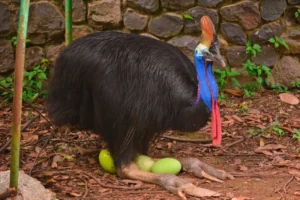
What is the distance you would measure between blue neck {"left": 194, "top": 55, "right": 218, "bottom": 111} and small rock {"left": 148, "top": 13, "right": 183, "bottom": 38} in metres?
1.62

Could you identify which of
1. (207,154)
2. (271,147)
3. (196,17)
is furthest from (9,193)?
(196,17)

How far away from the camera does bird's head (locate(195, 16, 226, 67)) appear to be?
2844 mm

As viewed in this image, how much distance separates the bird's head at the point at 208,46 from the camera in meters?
2.84

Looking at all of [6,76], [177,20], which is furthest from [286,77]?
[6,76]

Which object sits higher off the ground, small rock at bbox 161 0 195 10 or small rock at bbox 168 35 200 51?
small rock at bbox 161 0 195 10

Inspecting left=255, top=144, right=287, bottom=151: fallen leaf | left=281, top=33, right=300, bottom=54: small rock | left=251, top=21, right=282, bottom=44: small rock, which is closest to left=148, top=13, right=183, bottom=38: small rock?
left=251, top=21, right=282, bottom=44: small rock

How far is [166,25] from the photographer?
14.6 feet

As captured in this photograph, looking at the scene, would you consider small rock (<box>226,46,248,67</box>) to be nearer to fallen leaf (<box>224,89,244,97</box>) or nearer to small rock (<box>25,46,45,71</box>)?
fallen leaf (<box>224,89,244,97</box>)

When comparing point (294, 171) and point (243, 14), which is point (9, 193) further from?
point (243, 14)

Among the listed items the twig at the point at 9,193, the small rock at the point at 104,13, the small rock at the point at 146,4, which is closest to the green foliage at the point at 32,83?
the small rock at the point at 104,13

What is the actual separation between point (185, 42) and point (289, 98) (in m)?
0.91

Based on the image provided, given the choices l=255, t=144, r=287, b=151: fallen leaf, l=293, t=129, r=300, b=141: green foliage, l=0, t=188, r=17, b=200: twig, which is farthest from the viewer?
l=293, t=129, r=300, b=141: green foliage

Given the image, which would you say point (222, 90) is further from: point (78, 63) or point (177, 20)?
point (78, 63)

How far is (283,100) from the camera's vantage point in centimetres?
438
